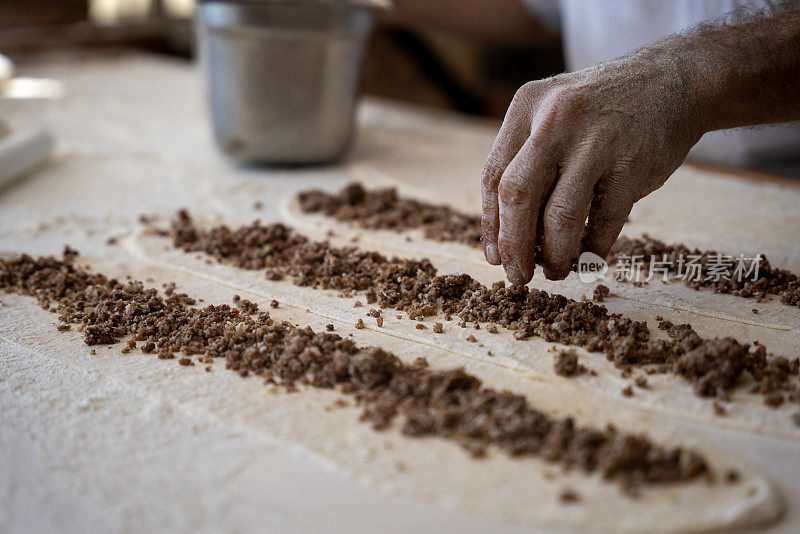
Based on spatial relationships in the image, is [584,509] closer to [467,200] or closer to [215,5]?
[467,200]

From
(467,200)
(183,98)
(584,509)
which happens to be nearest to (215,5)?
(467,200)

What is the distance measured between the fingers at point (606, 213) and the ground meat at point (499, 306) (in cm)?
12

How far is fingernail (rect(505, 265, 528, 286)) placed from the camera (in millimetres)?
1247

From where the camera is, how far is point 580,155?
3.77 feet

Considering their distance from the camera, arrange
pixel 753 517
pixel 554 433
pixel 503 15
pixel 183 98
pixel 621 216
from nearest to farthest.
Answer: pixel 753 517 < pixel 554 433 < pixel 621 216 < pixel 503 15 < pixel 183 98

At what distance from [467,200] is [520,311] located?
80cm

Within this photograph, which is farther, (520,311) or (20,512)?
(520,311)

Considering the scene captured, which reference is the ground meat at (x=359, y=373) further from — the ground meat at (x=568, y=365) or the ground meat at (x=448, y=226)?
the ground meat at (x=448, y=226)

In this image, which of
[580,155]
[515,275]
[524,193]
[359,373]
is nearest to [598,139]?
[580,155]

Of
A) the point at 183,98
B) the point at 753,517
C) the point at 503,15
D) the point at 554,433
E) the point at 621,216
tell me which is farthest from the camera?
the point at 183,98

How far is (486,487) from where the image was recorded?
89 cm

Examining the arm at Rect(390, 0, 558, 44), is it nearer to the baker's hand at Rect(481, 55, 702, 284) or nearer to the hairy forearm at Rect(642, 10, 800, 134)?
the hairy forearm at Rect(642, 10, 800, 134)

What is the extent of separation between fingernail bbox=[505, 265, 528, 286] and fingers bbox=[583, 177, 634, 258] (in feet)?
0.44

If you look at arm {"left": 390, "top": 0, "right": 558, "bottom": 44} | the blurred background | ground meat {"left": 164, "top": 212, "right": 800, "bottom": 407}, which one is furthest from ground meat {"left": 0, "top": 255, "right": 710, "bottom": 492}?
the blurred background
